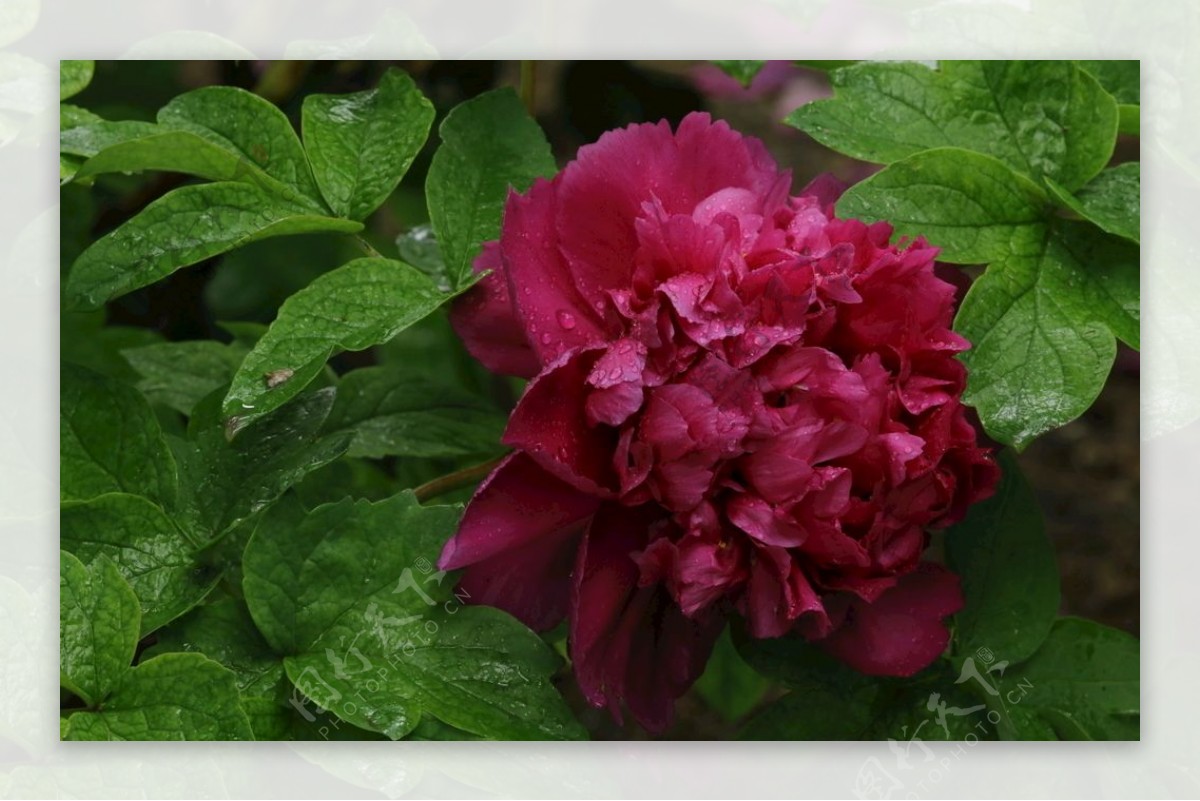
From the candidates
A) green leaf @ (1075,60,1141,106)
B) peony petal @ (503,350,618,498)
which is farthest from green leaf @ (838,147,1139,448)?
peony petal @ (503,350,618,498)

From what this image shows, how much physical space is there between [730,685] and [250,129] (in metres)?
0.51

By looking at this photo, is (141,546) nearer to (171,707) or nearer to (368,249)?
(171,707)

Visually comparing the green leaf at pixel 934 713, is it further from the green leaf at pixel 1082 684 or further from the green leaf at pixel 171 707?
the green leaf at pixel 171 707

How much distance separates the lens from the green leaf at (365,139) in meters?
0.94

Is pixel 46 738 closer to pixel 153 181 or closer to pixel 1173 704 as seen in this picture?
pixel 153 181

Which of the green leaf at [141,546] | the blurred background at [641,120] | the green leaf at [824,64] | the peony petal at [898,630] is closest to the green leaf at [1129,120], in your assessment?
the blurred background at [641,120]

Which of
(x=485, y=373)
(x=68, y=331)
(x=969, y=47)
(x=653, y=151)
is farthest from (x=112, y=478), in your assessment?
(x=969, y=47)

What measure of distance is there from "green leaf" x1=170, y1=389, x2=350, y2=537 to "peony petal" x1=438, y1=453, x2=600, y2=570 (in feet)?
0.43

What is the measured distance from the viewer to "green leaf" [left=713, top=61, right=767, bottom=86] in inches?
38.3

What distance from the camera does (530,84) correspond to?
100 centimetres

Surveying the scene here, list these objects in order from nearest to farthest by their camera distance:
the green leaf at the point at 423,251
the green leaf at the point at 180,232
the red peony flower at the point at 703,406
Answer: the red peony flower at the point at 703,406 < the green leaf at the point at 180,232 < the green leaf at the point at 423,251

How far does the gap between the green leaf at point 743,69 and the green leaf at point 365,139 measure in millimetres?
204

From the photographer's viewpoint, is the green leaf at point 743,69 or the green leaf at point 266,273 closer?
the green leaf at point 743,69

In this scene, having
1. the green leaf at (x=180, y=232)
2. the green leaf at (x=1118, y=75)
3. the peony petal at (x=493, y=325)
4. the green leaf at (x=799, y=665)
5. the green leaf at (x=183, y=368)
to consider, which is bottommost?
the green leaf at (x=799, y=665)
